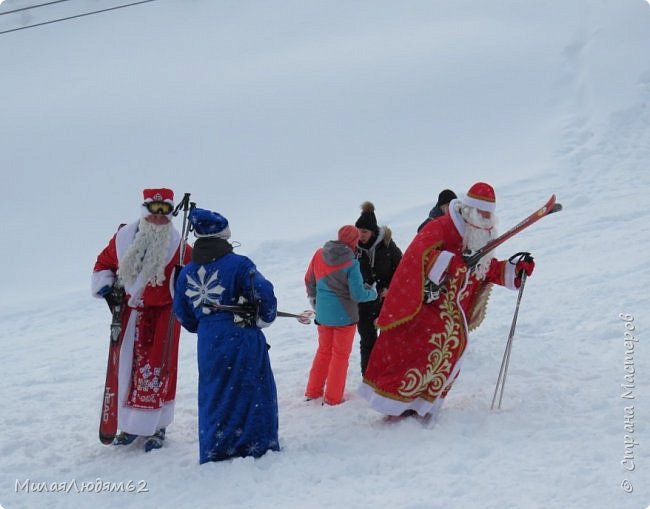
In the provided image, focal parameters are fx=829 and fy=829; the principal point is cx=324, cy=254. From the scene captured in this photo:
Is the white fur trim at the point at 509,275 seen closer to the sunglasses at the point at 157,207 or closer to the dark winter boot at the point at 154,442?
the sunglasses at the point at 157,207

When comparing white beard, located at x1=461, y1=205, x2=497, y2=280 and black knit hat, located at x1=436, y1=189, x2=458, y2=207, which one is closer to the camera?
white beard, located at x1=461, y1=205, x2=497, y2=280

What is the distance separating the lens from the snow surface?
5098mm

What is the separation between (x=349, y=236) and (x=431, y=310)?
0.88 metres

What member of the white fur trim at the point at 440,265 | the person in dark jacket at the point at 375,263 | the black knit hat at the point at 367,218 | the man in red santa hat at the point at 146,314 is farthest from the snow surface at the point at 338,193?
the black knit hat at the point at 367,218

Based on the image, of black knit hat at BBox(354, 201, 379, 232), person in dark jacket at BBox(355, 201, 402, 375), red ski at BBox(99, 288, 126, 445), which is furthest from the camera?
person in dark jacket at BBox(355, 201, 402, 375)

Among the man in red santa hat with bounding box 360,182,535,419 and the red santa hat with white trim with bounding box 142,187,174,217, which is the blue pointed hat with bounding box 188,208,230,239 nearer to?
the red santa hat with white trim with bounding box 142,187,174,217

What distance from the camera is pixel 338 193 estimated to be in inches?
595

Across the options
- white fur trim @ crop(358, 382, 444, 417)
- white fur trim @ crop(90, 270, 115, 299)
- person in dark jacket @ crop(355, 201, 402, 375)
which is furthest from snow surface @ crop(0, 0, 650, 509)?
white fur trim @ crop(90, 270, 115, 299)

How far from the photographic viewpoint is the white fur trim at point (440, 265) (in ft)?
18.2

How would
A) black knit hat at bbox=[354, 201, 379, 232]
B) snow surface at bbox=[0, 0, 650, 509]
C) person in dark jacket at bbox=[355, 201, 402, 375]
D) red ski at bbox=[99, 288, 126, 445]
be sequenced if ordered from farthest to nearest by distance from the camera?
person in dark jacket at bbox=[355, 201, 402, 375], black knit hat at bbox=[354, 201, 379, 232], red ski at bbox=[99, 288, 126, 445], snow surface at bbox=[0, 0, 650, 509]

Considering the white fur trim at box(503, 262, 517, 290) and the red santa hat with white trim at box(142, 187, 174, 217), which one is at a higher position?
the red santa hat with white trim at box(142, 187, 174, 217)

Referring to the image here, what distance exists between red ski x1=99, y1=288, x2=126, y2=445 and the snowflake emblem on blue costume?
0.80 meters

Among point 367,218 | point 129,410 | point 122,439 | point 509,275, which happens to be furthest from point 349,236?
point 122,439

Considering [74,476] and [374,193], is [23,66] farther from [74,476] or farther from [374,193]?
[74,476]
